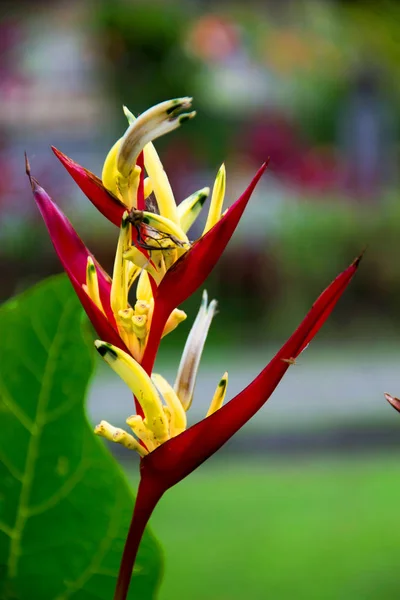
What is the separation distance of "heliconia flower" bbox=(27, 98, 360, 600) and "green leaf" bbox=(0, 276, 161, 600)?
0.04 meters

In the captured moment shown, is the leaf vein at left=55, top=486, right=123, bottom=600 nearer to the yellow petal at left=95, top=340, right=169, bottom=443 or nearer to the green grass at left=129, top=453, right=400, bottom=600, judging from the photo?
the yellow petal at left=95, top=340, right=169, bottom=443

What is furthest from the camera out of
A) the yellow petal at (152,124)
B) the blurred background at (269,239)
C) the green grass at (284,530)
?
the blurred background at (269,239)

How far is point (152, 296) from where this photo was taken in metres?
0.30

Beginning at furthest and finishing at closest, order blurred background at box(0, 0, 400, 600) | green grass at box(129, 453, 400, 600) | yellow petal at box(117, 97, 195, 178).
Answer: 1. blurred background at box(0, 0, 400, 600)
2. green grass at box(129, 453, 400, 600)
3. yellow petal at box(117, 97, 195, 178)

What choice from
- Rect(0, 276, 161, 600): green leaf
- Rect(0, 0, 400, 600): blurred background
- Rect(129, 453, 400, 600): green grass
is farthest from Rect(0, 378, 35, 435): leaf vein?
Rect(129, 453, 400, 600): green grass

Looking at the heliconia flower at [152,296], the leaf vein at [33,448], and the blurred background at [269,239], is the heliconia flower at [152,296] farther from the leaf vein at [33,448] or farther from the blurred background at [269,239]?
the blurred background at [269,239]

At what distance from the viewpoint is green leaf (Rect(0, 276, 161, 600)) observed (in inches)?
12.9

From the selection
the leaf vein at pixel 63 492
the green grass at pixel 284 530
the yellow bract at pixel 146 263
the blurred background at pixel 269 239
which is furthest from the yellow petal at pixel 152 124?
the green grass at pixel 284 530

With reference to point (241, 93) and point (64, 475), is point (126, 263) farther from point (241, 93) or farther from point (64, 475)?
point (241, 93)

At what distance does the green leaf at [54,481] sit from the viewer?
1.07 feet

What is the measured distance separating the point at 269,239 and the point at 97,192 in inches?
201

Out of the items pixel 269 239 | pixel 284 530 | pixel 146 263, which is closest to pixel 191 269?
pixel 146 263

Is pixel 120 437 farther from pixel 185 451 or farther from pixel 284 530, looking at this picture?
pixel 284 530

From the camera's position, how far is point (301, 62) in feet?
26.2
